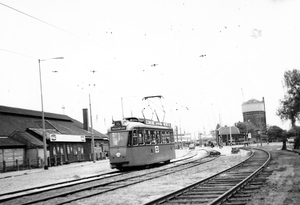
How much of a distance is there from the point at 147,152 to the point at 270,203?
659 inches

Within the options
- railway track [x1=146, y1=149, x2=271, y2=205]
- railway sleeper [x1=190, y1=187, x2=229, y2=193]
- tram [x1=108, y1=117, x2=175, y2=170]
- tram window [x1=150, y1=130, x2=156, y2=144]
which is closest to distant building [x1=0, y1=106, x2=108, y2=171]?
tram [x1=108, y1=117, x2=175, y2=170]

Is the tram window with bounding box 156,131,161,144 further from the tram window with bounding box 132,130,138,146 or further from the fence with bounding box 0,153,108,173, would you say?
the fence with bounding box 0,153,108,173

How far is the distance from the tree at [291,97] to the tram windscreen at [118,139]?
1739 inches

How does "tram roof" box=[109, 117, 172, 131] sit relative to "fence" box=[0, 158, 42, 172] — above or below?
above

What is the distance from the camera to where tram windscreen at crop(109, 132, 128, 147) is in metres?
24.9

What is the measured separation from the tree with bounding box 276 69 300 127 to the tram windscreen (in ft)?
145

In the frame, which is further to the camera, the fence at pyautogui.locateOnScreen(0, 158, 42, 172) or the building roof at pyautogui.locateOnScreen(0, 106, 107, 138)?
the building roof at pyautogui.locateOnScreen(0, 106, 107, 138)

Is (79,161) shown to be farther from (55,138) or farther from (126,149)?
(126,149)

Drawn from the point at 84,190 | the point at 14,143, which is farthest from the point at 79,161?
the point at 84,190

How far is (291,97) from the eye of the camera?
64000mm

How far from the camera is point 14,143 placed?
37625 mm

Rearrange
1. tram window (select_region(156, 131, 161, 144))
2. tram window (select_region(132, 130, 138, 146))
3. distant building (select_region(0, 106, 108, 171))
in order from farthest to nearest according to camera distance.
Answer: distant building (select_region(0, 106, 108, 171)) → tram window (select_region(156, 131, 161, 144)) → tram window (select_region(132, 130, 138, 146))

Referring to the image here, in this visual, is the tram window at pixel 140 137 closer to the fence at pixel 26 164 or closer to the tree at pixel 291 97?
the fence at pixel 26 164

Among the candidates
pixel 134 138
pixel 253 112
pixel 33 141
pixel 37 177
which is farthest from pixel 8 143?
pixel 253 112
